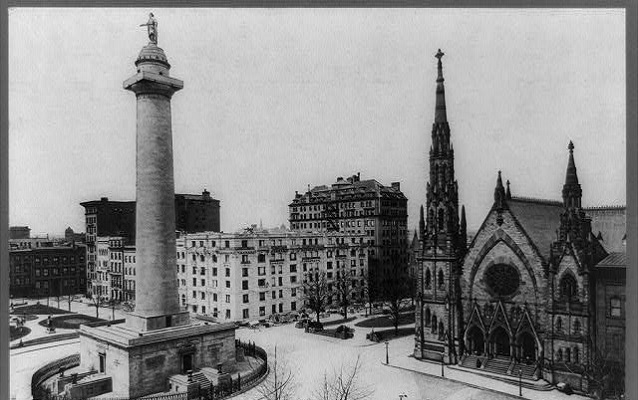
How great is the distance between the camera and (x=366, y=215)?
133ft

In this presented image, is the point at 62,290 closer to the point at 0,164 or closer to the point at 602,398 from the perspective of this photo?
the point at 0,164

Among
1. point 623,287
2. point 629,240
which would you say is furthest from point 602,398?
point 629,240

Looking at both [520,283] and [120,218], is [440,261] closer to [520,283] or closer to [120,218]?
[520,283]

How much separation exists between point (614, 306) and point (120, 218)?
90.5 ft

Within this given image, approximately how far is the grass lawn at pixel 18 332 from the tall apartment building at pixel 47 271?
189 centimetres

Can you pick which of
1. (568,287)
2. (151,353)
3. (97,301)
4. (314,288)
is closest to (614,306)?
(568,287)

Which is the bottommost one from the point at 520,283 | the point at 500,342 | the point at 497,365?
the point at 497,365

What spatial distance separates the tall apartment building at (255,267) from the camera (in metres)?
33.5

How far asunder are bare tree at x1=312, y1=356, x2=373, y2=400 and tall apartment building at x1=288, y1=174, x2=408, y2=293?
9765 mm

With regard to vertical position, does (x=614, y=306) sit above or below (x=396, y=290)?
above

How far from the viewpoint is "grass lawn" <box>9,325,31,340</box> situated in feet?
80.1

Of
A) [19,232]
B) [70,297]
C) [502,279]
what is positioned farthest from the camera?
[70,297]

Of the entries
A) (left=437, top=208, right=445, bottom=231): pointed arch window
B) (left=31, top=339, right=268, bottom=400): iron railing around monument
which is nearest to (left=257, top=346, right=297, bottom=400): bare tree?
(left=31, top=339, right=268, bottom=400): iron railing around monument

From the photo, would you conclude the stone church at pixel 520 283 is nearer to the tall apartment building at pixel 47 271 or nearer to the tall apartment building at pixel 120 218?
the tall apartment building at pixel 120 218
